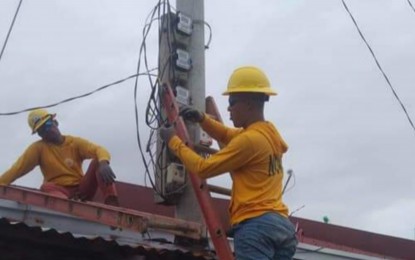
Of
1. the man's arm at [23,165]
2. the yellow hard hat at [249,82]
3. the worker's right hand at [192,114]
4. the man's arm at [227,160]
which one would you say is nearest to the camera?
the man's arm at [227,160]

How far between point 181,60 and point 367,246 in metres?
5.54

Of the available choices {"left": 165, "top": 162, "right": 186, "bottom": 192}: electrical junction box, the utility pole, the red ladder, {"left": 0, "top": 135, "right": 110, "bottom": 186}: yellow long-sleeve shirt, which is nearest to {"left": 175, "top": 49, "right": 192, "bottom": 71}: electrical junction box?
the utility pole

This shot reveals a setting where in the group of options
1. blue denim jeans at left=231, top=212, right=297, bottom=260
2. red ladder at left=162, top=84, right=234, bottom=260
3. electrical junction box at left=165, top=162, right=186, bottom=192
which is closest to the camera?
blue denim jeans at left=231, top=212, right=297, bottom=260

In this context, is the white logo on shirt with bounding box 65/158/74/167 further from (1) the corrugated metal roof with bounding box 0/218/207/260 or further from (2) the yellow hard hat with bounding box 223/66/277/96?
(2) the yellow hard hat with bounding box 223/66/277/96

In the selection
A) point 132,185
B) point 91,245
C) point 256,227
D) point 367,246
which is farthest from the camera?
point 367,246

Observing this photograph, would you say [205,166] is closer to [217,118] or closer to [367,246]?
[217,118]

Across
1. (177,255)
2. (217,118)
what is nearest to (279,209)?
(177,255)

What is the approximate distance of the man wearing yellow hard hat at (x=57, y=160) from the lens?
6.50 m

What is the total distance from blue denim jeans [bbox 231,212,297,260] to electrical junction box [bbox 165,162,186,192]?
1.36m

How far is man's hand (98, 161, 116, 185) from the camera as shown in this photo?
6.07 metres

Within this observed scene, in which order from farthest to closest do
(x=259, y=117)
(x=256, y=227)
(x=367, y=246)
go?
(x=367, y=246)
(x=259, y=117)
(x=256, y=227)

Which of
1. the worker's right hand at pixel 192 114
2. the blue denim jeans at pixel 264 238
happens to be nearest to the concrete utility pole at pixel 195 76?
the worker's right hand at pixel 192 114

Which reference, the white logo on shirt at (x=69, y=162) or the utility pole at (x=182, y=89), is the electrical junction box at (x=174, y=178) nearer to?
the utility pole at (x=182, y=89)

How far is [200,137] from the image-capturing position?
586 centimetres
